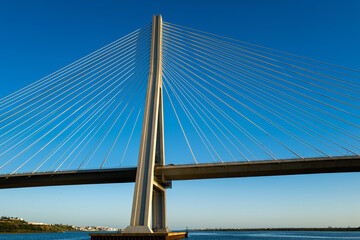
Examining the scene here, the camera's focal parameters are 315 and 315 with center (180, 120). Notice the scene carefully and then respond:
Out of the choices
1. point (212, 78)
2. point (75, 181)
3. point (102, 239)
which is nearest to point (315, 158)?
point (212, 78)

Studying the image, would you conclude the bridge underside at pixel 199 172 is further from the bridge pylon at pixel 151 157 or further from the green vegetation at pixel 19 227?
the green vegetation at pixel 19 227

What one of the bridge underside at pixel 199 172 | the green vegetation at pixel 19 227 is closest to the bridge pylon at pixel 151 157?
the bridge underside at pixel 199 172

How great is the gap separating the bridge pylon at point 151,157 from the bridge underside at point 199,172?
9.37 feet

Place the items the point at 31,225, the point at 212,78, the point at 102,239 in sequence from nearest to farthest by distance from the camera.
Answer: the point at 102,239
the point at 212,78
the point at 31,225

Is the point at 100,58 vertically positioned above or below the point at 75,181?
above

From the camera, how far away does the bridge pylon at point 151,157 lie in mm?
24672

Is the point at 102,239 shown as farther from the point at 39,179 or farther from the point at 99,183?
the point at 39,179

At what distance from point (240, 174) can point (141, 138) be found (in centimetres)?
1178

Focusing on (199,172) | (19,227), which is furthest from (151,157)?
(19,227)

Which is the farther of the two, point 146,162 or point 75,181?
point 75,181

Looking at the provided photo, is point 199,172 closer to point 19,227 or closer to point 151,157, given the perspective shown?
point 151,157

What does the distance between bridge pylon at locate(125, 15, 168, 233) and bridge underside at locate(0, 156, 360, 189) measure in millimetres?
2856

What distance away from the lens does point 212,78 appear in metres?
28.6

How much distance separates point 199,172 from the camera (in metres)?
32.8
